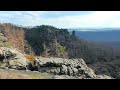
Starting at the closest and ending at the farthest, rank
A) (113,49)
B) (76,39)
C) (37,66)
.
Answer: (37,66) → (76,39) → (113,49)

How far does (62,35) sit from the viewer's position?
95.9ft

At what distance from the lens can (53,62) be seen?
15234 mm

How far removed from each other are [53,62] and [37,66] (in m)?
1.65
